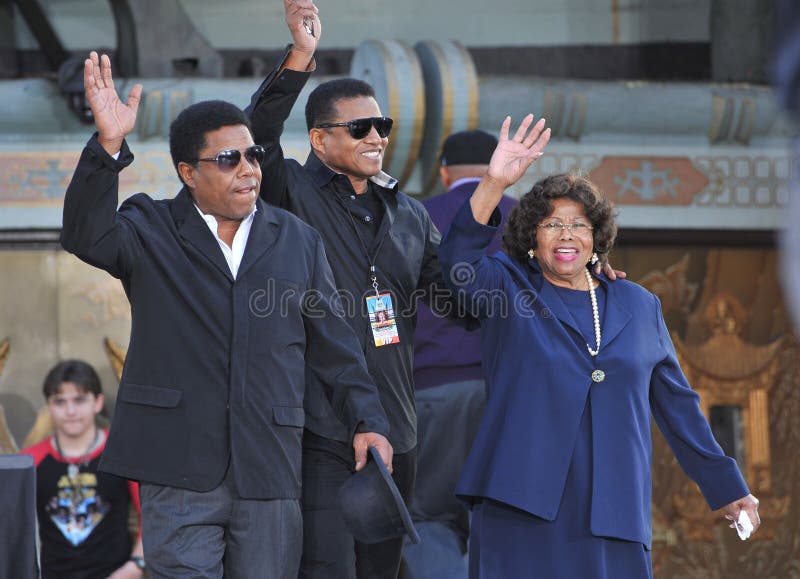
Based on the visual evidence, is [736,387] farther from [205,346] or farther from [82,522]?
[205,346]

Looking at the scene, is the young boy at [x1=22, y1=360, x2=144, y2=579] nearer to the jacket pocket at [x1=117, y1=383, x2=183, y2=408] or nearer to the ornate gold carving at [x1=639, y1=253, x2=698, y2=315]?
the jacket pocket at [x1=117, y1=383, x2=183, y2=408]

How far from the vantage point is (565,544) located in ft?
12.7

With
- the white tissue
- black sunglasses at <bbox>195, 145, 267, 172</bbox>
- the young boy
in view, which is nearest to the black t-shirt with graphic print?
the young boy

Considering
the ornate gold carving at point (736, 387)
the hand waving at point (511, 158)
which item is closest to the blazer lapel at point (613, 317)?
the hand waving at point (511, 158)

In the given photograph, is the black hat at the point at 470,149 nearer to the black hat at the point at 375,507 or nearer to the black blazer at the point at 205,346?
the black blazer at the point at 205,346

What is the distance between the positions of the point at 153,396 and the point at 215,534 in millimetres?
369

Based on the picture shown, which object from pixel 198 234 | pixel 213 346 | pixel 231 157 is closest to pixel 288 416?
pixel 213 346

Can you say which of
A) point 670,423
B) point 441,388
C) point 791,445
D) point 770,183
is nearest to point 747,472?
point 791,445

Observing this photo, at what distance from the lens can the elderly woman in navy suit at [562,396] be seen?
389 cm

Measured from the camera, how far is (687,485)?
7.70 m

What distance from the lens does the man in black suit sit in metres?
3.62

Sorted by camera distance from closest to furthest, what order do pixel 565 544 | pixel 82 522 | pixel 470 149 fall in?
pixel 565 544 → pixel 470 149 → pixel 82 522

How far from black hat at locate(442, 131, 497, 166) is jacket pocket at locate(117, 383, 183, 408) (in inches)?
80.5

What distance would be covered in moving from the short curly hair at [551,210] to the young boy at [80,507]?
2.58 meters
